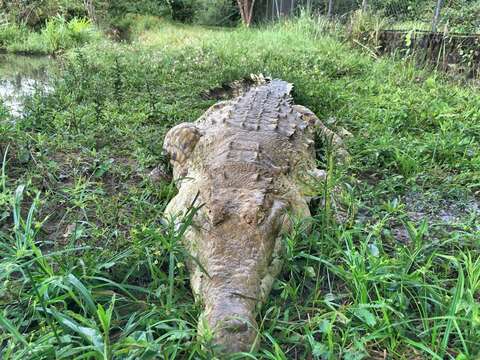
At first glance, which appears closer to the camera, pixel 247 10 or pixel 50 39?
pixel 50 39

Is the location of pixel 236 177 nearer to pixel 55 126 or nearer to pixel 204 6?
pixel 55 126

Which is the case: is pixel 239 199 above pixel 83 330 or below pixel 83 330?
above

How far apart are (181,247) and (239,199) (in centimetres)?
45

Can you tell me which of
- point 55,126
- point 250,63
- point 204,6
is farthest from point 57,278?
point 204,6

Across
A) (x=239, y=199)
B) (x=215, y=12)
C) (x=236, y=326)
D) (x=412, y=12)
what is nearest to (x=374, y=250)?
(x=239, y=199)

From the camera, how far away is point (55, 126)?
3863 millimetres

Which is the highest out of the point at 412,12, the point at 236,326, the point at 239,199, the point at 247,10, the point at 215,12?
the point at 412,12

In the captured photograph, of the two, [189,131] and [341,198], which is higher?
[189,131]

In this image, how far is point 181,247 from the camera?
7.18 feet

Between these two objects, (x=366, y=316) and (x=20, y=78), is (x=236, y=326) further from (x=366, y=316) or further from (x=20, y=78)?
(x=20, y=78)

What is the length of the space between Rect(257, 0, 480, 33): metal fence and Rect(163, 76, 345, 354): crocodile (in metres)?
5.32

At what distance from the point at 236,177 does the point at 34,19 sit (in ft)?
51.2

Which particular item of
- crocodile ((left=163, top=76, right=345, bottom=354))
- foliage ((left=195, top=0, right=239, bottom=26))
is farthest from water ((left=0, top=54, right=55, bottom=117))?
foliage ((left=195, top=0, right=239, bottom=26))

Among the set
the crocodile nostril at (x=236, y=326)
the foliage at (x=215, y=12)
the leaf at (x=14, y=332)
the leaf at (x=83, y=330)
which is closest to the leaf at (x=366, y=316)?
the crocodile nostril at (x=236, y=326)
